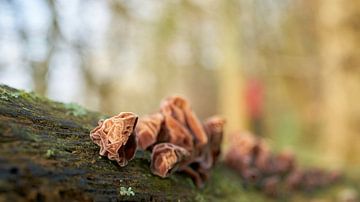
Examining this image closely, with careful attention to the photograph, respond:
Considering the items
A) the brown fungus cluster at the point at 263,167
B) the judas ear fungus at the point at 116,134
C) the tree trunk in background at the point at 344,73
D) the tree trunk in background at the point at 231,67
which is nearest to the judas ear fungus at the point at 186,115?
the judas ear fungus at the point at 116,134

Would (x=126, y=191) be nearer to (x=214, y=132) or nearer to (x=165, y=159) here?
(x=165, y=159)

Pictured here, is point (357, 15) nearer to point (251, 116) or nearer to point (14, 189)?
point (14, 189)

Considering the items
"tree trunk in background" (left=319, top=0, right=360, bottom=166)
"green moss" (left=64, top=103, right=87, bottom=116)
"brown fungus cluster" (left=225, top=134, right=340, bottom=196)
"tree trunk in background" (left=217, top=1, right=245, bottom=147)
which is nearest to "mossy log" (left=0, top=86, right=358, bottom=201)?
"green moss" (left=64, top=103, right=87, bottom=116)

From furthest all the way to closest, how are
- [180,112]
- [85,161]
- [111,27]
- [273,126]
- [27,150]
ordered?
[273,126], [111,27], [180,112], [85,161], [27,150]

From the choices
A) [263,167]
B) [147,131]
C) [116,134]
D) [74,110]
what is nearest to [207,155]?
[147,131]

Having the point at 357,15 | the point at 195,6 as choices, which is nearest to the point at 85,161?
the point at 357,15
